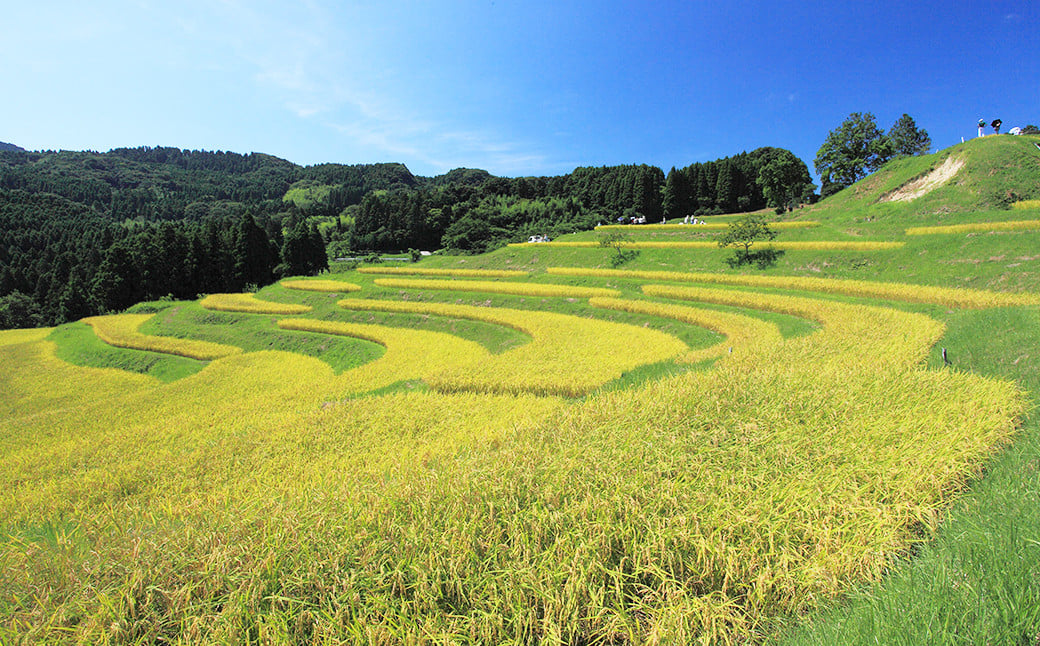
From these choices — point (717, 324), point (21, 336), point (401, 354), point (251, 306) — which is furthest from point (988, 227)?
point (21, 336)

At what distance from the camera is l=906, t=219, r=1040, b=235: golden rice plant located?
19609 millimetres

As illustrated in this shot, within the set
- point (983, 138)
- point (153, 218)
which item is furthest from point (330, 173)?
point (983, 138)

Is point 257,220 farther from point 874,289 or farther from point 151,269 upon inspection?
point 874,289

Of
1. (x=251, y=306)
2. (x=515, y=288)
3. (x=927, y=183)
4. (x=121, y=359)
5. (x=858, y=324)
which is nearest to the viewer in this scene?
(x=858, y=324)

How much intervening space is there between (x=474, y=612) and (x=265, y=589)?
164 centimetres

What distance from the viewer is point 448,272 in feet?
131

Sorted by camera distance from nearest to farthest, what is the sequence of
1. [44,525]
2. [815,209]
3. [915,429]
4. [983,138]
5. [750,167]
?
[915,429] → [44,525] → [983,138] → [815,209] → [750,167]

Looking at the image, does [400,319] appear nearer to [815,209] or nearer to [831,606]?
[831,606]

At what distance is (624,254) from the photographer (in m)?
37.2

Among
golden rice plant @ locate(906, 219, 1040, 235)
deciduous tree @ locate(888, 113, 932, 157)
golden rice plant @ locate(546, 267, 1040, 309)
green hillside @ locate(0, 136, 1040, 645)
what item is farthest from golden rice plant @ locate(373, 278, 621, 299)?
deciduous tree @ locate(888, 113, 932, 157)

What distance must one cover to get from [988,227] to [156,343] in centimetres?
4830

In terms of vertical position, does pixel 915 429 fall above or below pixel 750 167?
below

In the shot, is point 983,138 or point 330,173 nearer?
point 983,138

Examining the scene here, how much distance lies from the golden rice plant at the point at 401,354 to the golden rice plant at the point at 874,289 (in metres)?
15.2
